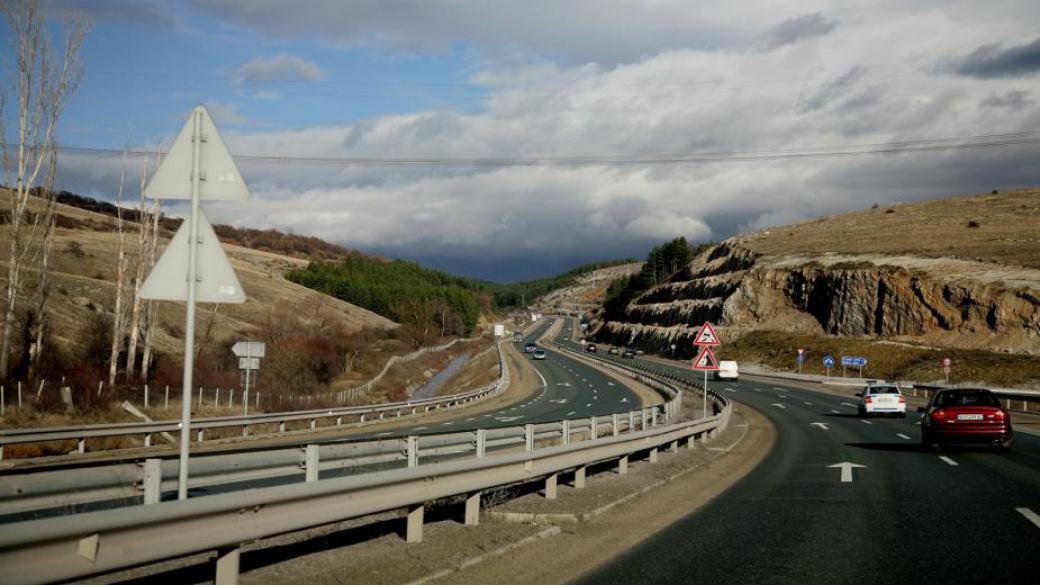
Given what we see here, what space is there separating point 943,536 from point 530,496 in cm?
527

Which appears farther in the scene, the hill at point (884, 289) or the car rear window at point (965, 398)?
the hill at point (884, 289)

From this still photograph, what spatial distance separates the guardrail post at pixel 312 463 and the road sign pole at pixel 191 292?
1.54 metres

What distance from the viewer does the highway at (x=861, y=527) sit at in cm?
823

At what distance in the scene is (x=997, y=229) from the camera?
108 metres

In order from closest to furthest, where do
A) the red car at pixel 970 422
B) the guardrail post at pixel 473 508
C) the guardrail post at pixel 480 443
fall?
1. the guardrail post at pixel 473 508
2. the guardrail post at pixel 480 443
3. the red car at pixel 970 422

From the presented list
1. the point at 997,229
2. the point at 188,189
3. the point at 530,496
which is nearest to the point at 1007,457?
the point at 530,496

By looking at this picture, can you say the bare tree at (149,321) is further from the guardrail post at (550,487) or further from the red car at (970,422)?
the guardrail post at (550,487)

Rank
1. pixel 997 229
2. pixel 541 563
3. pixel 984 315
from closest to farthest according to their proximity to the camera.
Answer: pixel 541 563 < pixel 984 315 < pixel 997 229

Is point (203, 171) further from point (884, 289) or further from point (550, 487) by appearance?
point (884, 289)

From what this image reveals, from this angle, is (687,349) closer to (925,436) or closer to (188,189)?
(925,436)

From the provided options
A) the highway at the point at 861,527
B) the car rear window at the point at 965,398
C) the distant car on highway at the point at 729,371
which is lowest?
the distant car on highway at the point at 729,371

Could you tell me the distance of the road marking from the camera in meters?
11.0

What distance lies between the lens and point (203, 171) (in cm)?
720

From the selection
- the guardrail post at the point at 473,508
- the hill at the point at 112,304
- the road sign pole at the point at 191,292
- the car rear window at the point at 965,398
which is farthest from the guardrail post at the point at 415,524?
the hill at the point at 112,304
